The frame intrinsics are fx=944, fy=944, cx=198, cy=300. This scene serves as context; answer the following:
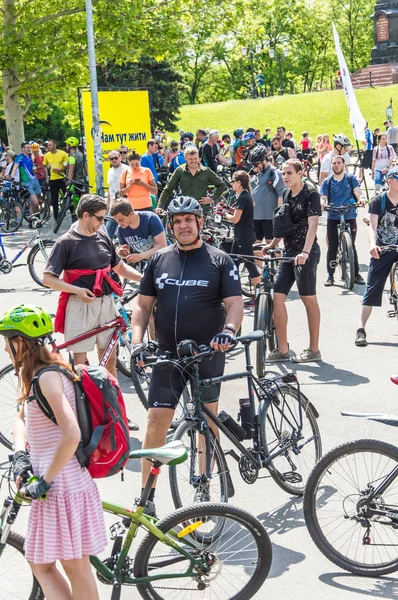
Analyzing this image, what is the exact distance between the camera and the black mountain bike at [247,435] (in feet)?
16.6

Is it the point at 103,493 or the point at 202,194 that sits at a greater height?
the point at 202,194

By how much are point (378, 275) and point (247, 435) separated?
4.55 m

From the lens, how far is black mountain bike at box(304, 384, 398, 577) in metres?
4.69

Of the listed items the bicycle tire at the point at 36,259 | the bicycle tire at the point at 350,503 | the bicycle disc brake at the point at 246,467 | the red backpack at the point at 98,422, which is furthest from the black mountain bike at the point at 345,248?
the red backpack at the point at 98,422

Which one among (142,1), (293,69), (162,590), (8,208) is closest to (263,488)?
(162,590)

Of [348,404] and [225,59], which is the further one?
[225,59]

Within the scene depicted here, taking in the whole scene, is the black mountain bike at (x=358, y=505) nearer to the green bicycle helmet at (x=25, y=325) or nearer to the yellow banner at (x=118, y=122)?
the green bicycle helmet at (x=25, y=325)

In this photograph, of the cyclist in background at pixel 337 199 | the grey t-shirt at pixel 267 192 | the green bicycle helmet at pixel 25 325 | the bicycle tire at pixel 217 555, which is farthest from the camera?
the cyclist in background at pixel 337 199

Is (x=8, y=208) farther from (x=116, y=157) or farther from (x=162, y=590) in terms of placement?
(x=162, y=590)

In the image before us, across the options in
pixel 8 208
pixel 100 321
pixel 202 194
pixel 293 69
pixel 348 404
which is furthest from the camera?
pixel 293 69

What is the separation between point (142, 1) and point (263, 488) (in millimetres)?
20750

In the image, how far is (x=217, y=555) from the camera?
4.42m

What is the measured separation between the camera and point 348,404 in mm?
7832

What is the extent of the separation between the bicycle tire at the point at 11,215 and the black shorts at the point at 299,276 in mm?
11544
